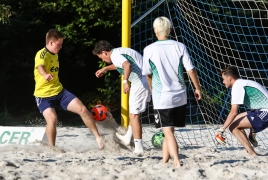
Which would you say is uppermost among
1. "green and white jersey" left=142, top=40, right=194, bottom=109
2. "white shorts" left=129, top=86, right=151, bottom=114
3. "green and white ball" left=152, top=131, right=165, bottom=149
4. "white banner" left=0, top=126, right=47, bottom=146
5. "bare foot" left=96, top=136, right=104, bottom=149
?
"green and white jersey" left=142, top=40, right=194, bottom=109

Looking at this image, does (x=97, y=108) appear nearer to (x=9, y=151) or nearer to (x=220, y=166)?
(x=9, y=151)

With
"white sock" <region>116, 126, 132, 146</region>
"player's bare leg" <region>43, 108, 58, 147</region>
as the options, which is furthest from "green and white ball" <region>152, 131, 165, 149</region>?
"player's bare leg" <region>43, 108, 58, 147</region>

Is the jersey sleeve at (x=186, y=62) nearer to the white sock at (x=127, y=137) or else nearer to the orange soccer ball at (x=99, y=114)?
the white sock at (x=127, y=137)

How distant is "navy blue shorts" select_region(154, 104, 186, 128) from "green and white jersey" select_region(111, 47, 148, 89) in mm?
1623

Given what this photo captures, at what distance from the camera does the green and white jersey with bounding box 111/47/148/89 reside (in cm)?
756

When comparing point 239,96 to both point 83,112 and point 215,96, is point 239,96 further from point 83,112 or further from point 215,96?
point 215,96

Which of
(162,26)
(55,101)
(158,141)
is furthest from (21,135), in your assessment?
(162,26)

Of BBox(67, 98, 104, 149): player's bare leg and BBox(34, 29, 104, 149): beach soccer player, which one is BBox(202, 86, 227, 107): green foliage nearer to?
BBox(67, 98, 104, 149): player's bare leg

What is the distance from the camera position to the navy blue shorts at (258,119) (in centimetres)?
709

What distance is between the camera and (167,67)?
599 cm

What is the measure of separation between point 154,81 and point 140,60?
5.29ft

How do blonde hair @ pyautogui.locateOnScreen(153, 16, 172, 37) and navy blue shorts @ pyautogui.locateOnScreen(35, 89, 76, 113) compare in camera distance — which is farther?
navy blue shorts @ pyautogui.locateOnScreen(35, 89, 76, 113)

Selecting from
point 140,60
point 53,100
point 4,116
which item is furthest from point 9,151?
point 4,116

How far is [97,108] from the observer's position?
27.2 feet
